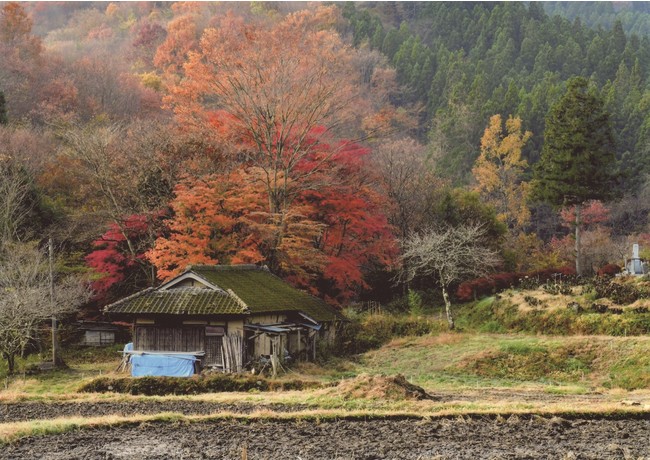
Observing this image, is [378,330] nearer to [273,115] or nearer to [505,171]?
[273,115]

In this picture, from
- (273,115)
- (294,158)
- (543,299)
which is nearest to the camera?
(543,299)

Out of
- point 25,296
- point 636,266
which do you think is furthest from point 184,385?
point 636,266

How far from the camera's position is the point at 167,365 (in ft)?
88.1

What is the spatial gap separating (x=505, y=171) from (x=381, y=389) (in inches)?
1619

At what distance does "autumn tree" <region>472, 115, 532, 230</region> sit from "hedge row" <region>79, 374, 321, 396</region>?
3397cm

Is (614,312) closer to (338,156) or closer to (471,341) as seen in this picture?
(471,341)

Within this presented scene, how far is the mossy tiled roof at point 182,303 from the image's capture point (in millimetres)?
26375

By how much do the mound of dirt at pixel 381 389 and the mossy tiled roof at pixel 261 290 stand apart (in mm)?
7017

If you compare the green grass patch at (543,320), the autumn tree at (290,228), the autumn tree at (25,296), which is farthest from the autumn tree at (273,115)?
the green grass patch at (543,320)

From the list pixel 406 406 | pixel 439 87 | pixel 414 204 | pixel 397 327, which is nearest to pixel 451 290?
pixel 414 204

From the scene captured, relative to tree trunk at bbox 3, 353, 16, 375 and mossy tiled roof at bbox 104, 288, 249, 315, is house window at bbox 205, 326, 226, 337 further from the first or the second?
tree trunk at bbox 3, 353, 16, 375

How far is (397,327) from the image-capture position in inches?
1337

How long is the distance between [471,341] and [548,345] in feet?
12.2

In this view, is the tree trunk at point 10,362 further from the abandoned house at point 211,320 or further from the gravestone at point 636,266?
the gravestone at point 636,266
